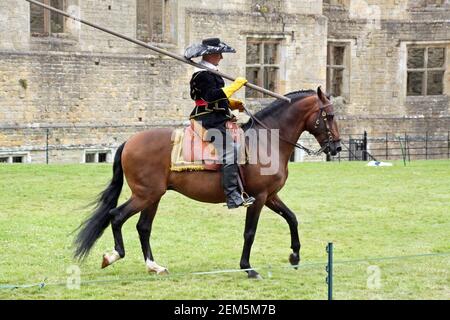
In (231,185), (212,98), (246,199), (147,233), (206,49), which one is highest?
(206,49)

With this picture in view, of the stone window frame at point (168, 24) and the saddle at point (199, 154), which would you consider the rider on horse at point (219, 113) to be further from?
the stone window frame at point (168, 24)

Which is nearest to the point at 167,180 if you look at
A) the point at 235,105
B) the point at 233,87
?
the point at 235,105

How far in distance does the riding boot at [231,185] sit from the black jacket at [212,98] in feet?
1.83

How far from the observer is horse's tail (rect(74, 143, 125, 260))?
12.1m

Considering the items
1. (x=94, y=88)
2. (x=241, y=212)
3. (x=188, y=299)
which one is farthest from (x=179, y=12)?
(x=188, y=299)

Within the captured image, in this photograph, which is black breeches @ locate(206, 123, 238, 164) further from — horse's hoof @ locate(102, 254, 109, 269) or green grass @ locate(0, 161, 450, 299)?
horse's hoof @ locate(102, 254, 109, 269)

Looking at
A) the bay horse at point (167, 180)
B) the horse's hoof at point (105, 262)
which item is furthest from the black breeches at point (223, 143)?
the horse's hoof at point (105, 262)

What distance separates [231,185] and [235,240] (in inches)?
125

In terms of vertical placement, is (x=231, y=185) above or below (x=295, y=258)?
above

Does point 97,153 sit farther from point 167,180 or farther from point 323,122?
point 323,122

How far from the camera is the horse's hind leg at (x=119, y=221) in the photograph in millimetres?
11969

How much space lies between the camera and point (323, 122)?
12586 millimetres

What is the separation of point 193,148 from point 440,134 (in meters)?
24.7

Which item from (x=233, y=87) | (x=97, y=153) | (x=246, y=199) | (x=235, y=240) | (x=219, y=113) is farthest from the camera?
(x=97, y=153)
